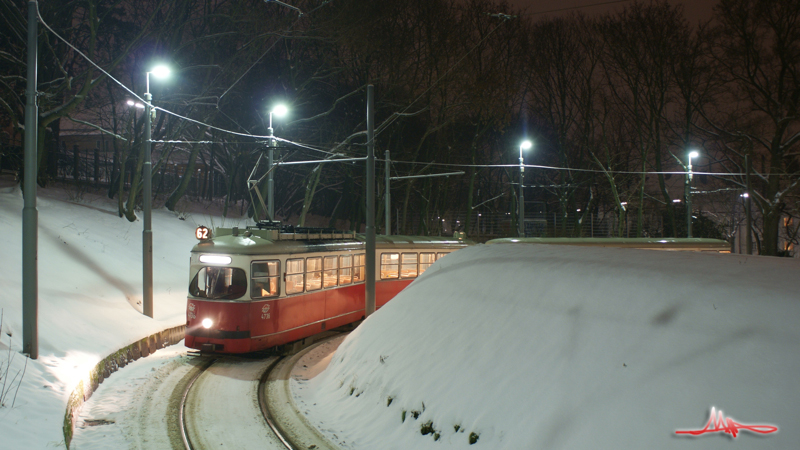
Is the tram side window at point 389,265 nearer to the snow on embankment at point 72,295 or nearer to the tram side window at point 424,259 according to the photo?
the tram side window at point 424,259

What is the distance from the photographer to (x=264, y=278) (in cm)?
1160

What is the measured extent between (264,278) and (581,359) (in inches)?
307

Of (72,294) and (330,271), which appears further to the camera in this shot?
(330,271)

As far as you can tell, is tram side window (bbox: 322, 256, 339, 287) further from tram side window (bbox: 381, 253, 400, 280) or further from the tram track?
tram side window (bbox: 381, 253, 400, 280)

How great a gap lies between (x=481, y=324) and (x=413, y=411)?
1.41 m

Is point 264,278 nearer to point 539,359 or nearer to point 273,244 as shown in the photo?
point 273,244

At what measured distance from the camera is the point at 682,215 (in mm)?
41406

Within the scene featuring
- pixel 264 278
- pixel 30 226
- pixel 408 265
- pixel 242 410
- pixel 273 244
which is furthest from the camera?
pixel 408 265

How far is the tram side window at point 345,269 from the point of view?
1448cm

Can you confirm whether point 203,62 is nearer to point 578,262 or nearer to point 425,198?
point 425,198

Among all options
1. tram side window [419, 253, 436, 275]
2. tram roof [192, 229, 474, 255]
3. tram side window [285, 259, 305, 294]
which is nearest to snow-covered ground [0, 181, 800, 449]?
tram side window [285, 259, 305, 294]

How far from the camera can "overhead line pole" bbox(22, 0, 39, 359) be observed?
349 inches

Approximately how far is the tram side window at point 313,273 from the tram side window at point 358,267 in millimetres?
1957

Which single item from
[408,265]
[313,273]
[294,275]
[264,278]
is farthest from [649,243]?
[264,278]
